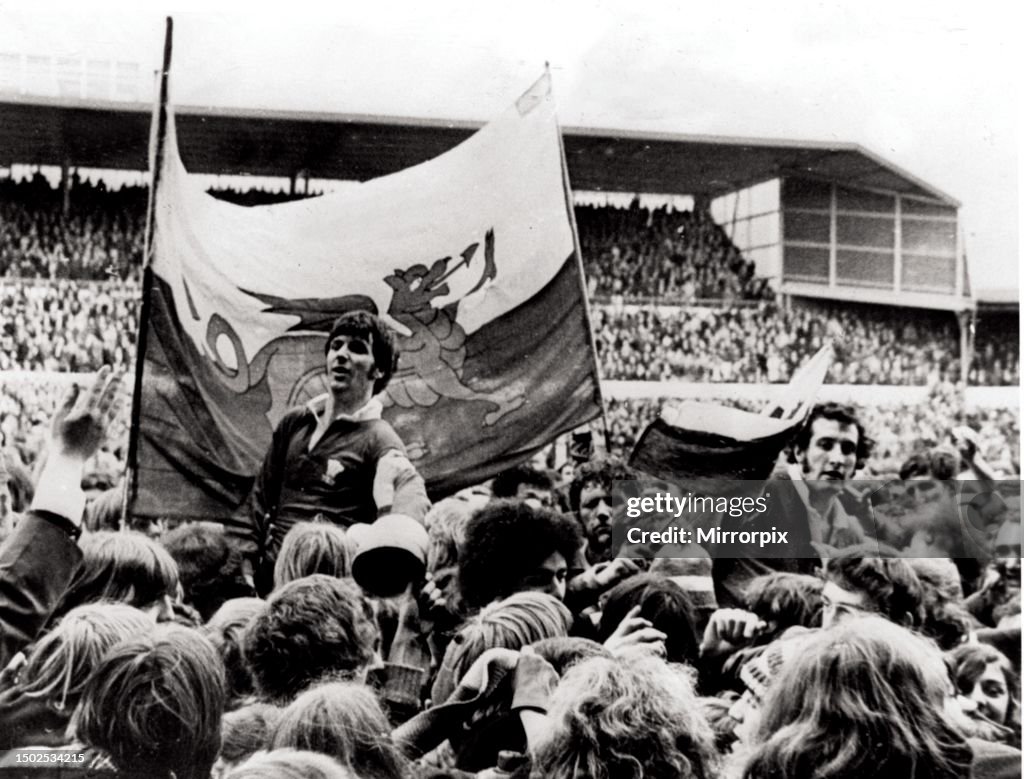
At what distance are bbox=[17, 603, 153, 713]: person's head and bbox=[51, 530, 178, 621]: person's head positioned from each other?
3 centimetres

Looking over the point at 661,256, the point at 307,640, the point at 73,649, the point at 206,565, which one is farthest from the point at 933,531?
Answer: the point at 73,649

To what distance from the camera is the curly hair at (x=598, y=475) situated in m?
3.79

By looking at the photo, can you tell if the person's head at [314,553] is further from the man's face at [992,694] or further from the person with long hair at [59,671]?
the man's face at [992,694]

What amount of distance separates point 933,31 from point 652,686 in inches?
94.2

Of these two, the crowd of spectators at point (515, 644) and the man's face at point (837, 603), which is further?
the man's face at point (837, 603)

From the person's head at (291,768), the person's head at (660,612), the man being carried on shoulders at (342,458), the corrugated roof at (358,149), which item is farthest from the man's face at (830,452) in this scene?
the person's head at (291,768)

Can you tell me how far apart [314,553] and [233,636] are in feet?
1.15

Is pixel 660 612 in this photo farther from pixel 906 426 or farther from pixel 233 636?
pixel 233 636

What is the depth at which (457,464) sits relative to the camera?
12.5 feet

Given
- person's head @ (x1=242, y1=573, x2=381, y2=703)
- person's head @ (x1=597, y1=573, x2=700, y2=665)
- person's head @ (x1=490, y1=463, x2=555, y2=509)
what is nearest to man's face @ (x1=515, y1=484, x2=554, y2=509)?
person's head @ (x1=490, y1=463, x2=555, y2=509)

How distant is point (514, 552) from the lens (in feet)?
12.1

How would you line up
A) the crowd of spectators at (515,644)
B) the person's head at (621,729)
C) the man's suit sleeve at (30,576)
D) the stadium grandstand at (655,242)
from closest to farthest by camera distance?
1. the person's head at (621,729)
2. the crowd of spectators at (515,644)
3. the man's suit sleeve at (30,576)
4. the stadium grandstand at (655,242)

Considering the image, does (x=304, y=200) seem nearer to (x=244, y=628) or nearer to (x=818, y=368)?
(x=244, y=628)

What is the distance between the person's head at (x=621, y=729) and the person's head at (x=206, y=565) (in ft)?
3.56
